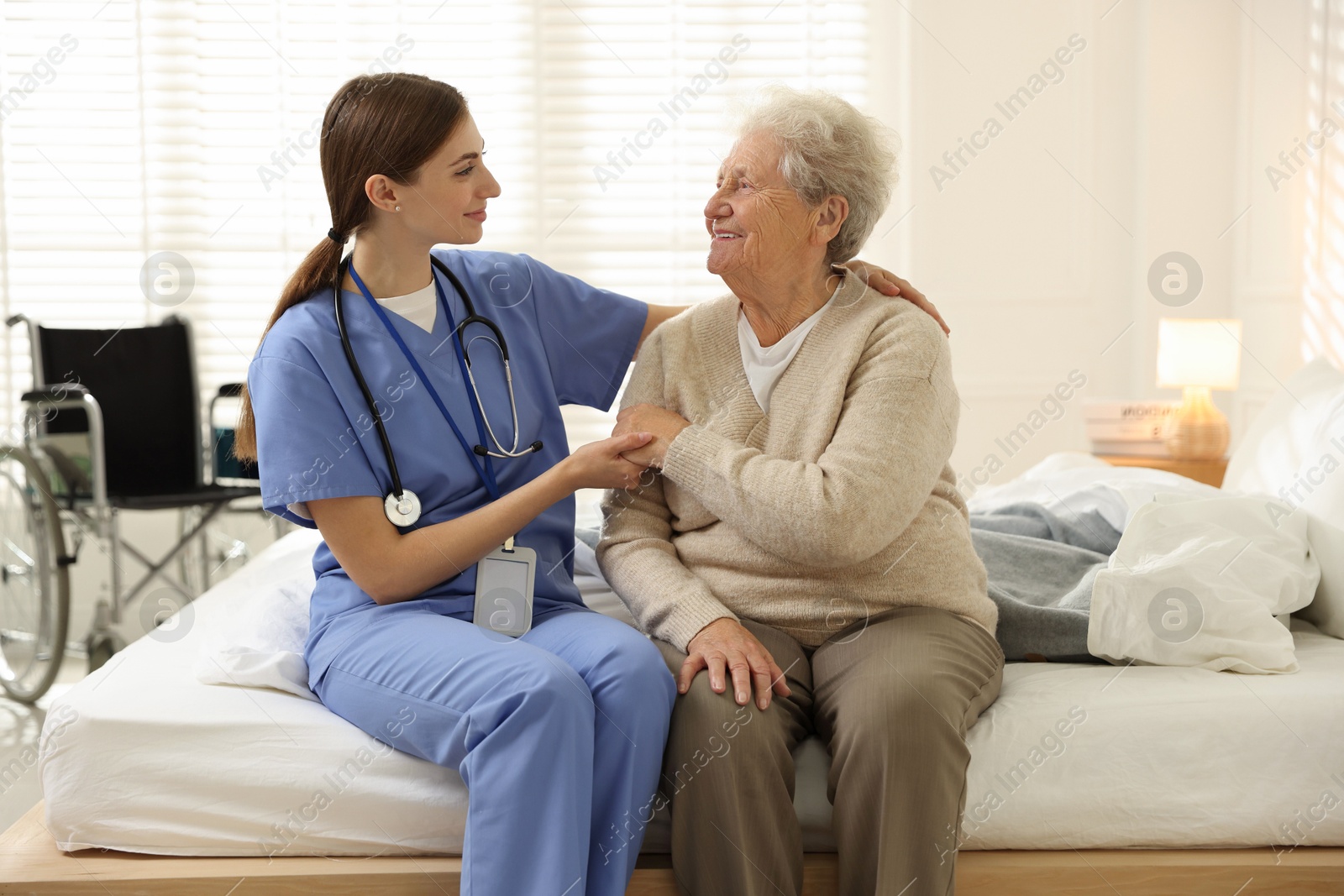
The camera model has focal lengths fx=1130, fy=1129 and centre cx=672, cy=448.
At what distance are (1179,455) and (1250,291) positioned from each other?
104cm

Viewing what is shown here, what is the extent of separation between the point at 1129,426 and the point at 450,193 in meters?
2.42

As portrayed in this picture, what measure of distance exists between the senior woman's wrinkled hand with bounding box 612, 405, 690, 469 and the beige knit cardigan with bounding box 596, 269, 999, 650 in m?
0.02

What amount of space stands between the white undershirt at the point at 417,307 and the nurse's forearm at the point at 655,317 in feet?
1.24

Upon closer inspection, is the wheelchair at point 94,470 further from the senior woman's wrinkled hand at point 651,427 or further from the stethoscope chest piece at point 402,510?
the senior woman's wrinkled hand at point 651,427

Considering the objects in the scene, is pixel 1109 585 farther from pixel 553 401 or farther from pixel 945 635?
pixel 553 401

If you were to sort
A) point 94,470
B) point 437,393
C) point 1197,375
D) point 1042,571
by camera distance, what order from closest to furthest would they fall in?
point 437,393, point 1042,571, point 94,470, point 1197,375

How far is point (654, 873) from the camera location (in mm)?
1361

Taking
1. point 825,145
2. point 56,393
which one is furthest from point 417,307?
point 56,393

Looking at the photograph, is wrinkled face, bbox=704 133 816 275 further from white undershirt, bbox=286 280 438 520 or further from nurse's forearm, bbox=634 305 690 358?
white undershirt, bbox=286 280 438 520

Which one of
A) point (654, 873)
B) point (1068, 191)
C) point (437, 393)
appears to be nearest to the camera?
point (654, 873)

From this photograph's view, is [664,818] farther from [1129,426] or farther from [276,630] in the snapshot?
[1129,426]

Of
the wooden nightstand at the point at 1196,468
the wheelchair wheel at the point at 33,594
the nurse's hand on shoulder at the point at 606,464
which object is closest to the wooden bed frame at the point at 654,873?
the nurse's hand on shoulder at the point at 606,464

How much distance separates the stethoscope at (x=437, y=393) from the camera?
1509mm

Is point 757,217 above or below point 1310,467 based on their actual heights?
above
